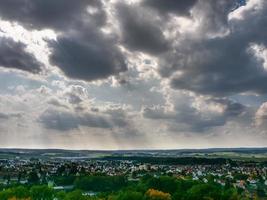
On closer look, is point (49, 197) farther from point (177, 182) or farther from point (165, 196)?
point (177, 182)

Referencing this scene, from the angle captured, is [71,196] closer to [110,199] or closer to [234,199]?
[110,199]

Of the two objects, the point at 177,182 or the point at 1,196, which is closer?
the point at 1,196

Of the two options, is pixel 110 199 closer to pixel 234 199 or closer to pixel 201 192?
pixel 201 192

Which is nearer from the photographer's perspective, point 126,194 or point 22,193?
point 126,194

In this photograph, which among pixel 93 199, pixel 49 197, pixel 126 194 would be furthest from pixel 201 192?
pixel 49 197

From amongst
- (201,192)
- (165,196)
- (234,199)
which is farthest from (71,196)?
(234,199)

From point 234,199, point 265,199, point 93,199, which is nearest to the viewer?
point 93,199

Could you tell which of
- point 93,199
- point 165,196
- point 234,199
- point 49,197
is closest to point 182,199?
point 165,196

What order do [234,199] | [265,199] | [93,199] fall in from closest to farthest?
[93,199], [234,199], [265,199]
